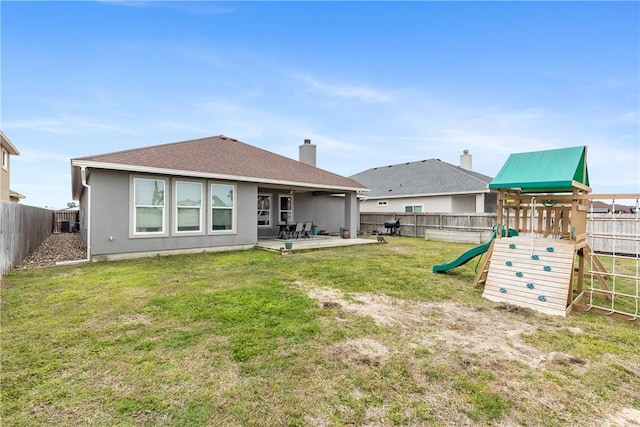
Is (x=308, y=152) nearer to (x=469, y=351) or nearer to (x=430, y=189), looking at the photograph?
(x=430, y=189)

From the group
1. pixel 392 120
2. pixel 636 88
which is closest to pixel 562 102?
pixel 636 88

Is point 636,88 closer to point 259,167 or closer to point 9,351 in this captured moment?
point 259,167

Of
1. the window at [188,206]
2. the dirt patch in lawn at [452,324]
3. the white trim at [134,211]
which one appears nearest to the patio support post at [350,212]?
the window at [188,206]

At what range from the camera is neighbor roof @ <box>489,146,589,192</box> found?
5.18 metres

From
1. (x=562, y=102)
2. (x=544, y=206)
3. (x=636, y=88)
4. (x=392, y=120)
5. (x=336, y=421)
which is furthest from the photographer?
(x=392, y=120)

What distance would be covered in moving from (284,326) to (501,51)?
42.3 feet

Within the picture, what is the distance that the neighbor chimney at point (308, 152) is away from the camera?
15.7 m

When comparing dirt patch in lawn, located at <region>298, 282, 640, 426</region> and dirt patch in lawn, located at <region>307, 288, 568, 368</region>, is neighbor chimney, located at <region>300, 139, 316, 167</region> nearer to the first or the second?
dirt patch in lawn, located at <region>307, 288, 568, 368</region>

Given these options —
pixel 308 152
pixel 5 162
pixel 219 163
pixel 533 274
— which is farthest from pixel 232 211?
pixel 5 162

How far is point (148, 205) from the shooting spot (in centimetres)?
878

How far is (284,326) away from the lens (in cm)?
375

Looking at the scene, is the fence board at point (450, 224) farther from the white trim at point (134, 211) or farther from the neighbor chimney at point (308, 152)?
the white trim at point (134, 211)

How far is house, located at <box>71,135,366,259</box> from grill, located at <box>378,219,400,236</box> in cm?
502

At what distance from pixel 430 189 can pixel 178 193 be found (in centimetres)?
1512
